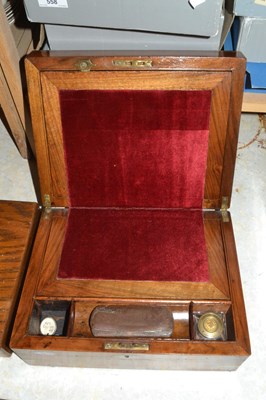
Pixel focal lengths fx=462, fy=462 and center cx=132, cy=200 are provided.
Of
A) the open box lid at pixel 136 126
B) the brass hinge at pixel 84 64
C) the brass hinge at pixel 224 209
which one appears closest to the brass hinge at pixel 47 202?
the open box lid at pixel 136 126

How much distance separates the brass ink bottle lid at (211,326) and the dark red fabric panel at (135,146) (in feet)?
1.10

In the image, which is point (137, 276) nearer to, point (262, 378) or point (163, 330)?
point (163, 330)

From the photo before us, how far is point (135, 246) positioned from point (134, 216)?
11 cm

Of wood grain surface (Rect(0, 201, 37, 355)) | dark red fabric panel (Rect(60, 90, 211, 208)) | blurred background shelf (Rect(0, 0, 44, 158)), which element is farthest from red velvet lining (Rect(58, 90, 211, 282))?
blurred background shelf (Rect(0, 0, 44, 158))

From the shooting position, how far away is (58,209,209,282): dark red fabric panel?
4.16ft

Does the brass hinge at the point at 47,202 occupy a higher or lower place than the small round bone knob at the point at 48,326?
higher

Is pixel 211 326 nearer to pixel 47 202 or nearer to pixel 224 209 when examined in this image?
pixel 224 209

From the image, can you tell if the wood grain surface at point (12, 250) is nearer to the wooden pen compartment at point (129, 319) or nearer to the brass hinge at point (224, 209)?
the wooden pen compartment at point (129, 319)

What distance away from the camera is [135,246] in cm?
132

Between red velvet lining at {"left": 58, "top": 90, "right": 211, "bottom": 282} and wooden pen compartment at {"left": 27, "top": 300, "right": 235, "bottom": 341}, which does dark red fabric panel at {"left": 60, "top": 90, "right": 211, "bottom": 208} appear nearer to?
red velvet lining at {"left": 58, "top": 90, "right": 211, "bottom": 282}

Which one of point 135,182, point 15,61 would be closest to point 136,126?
point 135,182

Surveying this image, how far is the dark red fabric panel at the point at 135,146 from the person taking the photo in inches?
48.8

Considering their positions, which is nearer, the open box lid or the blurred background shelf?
the open box lid

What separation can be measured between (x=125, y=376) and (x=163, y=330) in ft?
0.78
